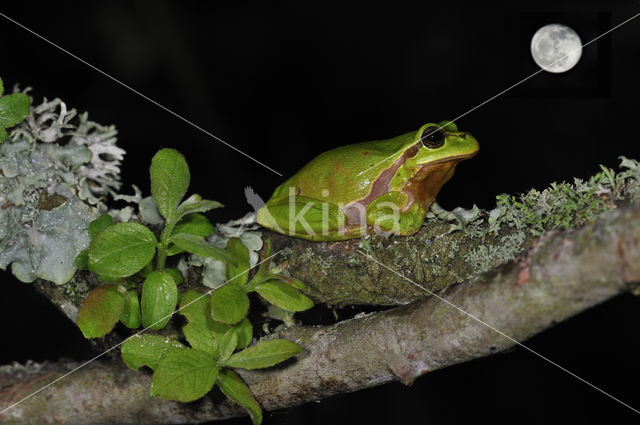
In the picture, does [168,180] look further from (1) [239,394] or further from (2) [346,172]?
(2) [346,172]

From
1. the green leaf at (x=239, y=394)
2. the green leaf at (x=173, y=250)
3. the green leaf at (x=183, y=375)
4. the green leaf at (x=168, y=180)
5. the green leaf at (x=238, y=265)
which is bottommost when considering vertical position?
the green leaf at (x=239, y=394)

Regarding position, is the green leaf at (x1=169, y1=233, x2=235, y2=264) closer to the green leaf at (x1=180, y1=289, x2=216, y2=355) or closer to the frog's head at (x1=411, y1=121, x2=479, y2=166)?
the green leaf at (x1=180, y1=289, x2=216, y2=355)

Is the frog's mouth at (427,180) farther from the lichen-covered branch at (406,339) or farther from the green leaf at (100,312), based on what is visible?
the green leaf at (100,312)

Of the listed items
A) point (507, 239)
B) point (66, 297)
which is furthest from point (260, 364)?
point (66, 297)

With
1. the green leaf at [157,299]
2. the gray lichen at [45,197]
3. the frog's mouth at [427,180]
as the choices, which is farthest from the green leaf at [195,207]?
the frog's mouth at [427,180]

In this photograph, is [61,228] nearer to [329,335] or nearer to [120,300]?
[120,300]

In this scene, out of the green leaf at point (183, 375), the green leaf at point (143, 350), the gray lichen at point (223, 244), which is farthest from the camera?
the gray lichen at point (223, 244)
